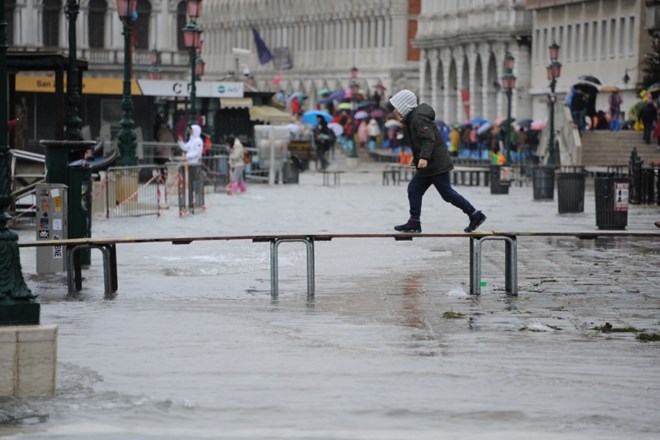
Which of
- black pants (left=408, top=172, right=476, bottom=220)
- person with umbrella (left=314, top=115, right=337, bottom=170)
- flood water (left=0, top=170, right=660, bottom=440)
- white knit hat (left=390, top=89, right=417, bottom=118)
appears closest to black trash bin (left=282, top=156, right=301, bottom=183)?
person with umbrella (left=314, top=115, right=337, bottom=170)

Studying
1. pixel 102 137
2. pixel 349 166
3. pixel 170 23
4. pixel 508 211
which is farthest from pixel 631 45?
pixel 170 23

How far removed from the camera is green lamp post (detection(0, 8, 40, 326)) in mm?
12898

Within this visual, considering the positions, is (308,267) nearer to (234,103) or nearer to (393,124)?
(234,103)

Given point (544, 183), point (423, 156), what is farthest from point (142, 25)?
point (423, 156)

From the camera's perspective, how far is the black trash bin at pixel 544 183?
43.4 metres

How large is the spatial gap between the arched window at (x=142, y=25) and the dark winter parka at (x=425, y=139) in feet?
306

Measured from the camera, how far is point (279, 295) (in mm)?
18938

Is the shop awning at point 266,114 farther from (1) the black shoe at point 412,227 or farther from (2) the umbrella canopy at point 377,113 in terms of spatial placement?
(1) the black shoe at point 412,227

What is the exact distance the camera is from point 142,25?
4592 inches

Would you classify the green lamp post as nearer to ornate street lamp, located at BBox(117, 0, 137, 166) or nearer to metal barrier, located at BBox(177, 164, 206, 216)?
metal barrier, located at BBox(177, 164, 206, 216)

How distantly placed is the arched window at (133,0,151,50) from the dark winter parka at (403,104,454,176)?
9319 centimetres

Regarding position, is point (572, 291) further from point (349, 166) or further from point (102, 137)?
point (349, 166)

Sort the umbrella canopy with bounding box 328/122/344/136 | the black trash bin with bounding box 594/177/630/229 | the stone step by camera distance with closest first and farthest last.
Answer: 1. the black trash bin with bounding box 594/177/630/229
2. the stone step
3. the umbrella canopy with bounding box 328/122/344/136

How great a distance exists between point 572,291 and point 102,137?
116ft
